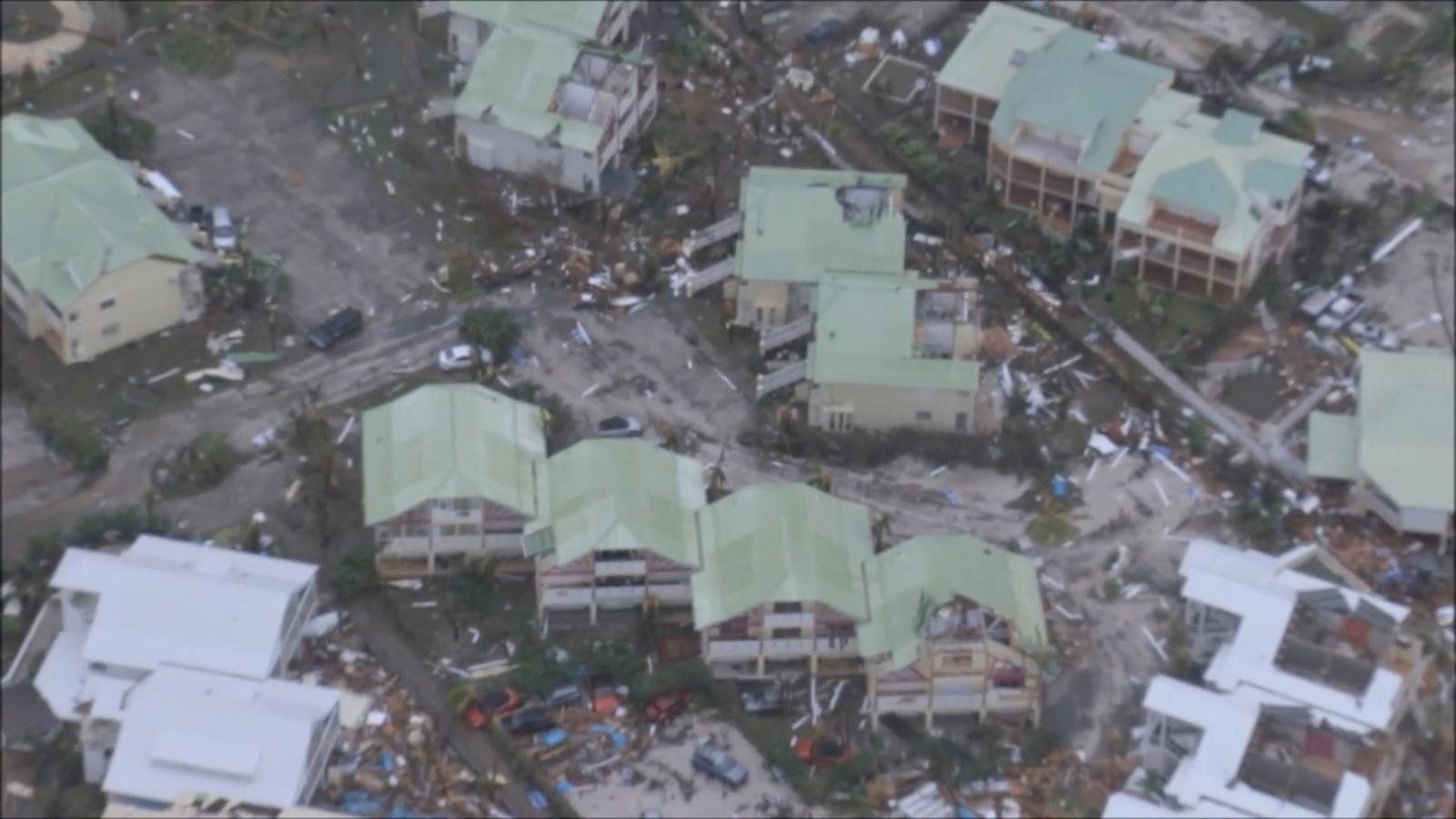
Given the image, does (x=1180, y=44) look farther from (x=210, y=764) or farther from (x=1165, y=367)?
(x=210, y=764)

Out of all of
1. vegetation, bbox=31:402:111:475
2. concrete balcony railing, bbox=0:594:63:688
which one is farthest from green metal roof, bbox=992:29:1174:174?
concrete balcony railing, bbox=0:594:63:688

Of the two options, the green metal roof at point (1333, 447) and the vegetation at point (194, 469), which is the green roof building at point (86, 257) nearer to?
the vegetation at point (194, 469)

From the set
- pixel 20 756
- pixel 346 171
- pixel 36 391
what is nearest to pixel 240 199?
pixel 346 171

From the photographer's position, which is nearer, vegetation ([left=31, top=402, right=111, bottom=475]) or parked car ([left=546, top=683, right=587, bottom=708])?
parked car ([left=546, top=683, right=587, bottom=708])

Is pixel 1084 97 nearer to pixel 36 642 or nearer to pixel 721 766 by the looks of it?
pixel 721 766

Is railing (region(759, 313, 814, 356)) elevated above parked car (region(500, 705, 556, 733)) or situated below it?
above

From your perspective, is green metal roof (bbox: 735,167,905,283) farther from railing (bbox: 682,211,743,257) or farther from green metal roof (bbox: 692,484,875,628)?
green metal roof (bbox: 692,484,875,628)
